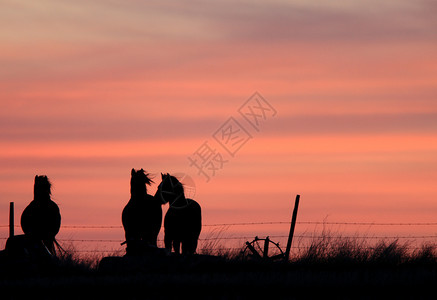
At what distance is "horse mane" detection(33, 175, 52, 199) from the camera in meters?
22.5

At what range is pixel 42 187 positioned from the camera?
22.6 m

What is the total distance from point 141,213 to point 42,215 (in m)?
2.63

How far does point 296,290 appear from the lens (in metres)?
14.8

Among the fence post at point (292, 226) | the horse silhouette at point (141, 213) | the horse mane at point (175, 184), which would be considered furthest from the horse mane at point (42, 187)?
the fence post at point (292, 226)

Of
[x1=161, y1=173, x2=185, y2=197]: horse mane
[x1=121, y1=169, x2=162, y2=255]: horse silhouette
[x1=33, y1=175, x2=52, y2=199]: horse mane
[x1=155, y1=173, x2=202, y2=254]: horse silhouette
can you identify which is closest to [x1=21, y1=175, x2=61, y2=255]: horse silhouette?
[x1=33, y1=175, x2=52, y2=199]: horse mane

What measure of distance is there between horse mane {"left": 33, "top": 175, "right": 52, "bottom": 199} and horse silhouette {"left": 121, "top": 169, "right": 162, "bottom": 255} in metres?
1.96

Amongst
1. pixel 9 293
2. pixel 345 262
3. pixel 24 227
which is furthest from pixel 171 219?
pixel 9 293

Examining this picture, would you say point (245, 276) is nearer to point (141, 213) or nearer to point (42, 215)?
point (141, 213)

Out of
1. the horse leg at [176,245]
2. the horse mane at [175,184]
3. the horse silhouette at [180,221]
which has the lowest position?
the horse leg at [176,245]

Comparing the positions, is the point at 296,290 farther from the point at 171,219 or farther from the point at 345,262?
the point at 171,219

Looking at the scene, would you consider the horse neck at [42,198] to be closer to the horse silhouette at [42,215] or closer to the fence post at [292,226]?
the horse silhouette at [42,215]

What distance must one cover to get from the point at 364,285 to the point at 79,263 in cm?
693

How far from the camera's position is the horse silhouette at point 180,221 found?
2263 centimetres

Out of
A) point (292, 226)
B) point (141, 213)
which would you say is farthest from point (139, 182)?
point (292, 226)
